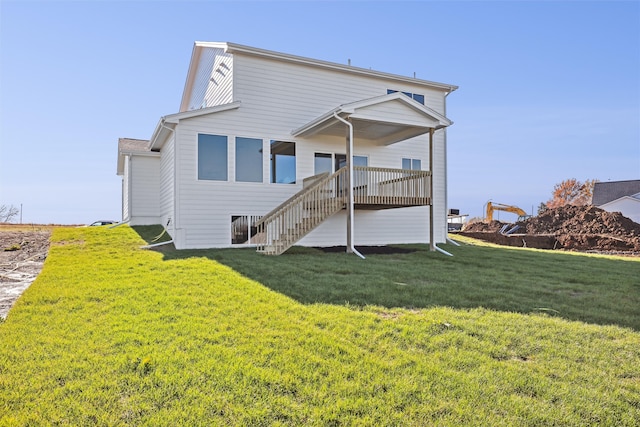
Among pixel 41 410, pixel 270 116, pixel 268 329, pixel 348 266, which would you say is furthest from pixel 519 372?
pixel 270 116

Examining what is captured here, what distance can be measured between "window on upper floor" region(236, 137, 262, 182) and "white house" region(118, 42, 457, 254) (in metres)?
0.03

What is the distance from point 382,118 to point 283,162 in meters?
3.49

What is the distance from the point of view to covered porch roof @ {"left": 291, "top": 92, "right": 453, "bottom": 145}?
11305 mm

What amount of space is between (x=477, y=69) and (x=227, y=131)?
904cm

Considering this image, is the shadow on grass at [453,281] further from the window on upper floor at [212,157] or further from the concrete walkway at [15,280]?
the concrete walkway at [15,280]

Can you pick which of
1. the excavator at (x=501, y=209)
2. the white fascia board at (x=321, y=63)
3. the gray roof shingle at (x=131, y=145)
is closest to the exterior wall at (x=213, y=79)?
the white fascia board at (x=321, y=63)

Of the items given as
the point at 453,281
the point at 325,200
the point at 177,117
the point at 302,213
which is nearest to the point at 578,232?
the point at 325,200

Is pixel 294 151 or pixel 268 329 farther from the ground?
pixel 294 151

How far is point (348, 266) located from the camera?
8.84 m

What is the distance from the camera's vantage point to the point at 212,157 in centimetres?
1211

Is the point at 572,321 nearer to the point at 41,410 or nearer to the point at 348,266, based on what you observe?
the point at 348,266

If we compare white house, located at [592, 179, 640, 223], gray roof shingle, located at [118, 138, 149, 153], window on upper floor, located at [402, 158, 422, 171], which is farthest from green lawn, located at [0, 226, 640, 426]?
white house, located at [592, 179, 640, 223]

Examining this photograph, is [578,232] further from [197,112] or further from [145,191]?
[145,191]

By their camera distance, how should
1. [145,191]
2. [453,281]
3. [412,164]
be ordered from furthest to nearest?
[145,191] → [412,164] → [453,281]
